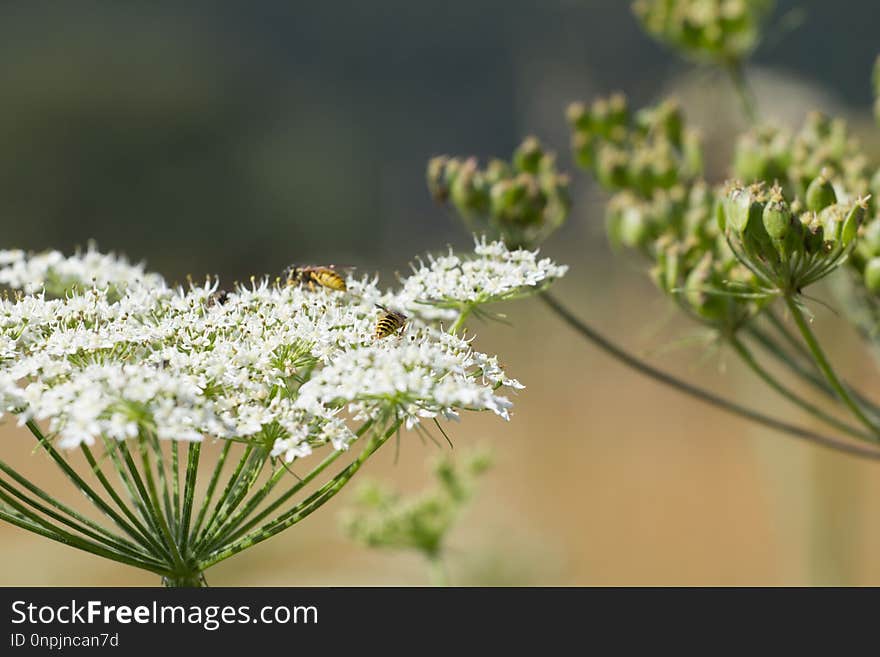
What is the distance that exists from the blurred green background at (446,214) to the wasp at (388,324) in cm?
135

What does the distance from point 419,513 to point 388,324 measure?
6.64 feet

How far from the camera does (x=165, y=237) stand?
43.5 meters

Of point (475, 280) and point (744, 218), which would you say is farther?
point (475, 280)

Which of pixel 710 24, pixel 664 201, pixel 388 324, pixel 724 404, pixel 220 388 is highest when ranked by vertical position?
pixel 710 24

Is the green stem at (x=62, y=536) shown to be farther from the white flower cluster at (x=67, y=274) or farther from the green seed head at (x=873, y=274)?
the green seed head at (x=873, y=274)

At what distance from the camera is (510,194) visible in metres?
4.59

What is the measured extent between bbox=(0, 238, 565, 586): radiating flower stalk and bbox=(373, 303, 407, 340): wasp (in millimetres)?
40

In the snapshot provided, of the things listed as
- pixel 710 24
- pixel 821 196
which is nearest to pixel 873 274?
pixel 821 196

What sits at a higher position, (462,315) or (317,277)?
(317,277)

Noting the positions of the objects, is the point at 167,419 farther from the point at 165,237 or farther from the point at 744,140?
the point at 165,237

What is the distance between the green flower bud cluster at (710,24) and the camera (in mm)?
5602

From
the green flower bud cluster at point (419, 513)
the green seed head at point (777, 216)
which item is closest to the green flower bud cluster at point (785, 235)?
the green seed head at point (777, 216)

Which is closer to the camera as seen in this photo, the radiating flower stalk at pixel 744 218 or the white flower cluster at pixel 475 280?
the radiating flower stalk at pixel 744 218

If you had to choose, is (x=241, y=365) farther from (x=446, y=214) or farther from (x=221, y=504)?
(x=446, y=214)
